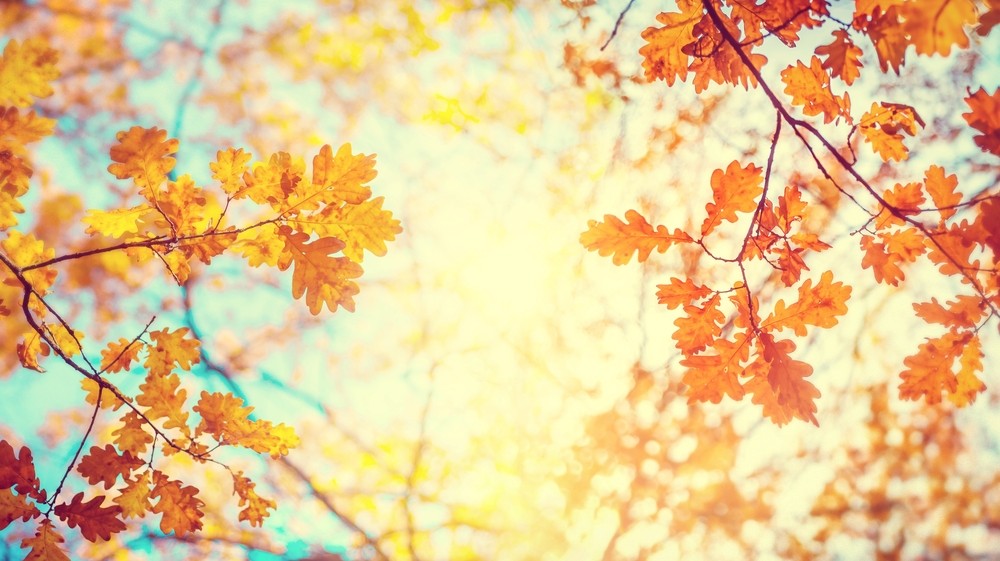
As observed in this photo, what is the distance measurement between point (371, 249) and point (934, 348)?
168cm

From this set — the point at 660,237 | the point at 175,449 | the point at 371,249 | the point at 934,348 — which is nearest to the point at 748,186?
the point at 660,237

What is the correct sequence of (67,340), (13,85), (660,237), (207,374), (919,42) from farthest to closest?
(207,374), (67,340), (660,237), (13,85), (919,42)

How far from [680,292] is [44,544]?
1981mm

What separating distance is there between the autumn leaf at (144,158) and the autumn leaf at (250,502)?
3.09ft

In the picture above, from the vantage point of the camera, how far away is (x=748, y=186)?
1.42 m

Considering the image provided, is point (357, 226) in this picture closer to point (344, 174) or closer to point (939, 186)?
point (344, 174)

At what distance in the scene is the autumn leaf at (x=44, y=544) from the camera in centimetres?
148

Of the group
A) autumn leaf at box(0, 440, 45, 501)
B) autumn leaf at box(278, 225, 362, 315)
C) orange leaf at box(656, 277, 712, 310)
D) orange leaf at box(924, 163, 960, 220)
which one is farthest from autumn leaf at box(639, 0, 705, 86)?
autumn leaf at box(0, 440, 45, 501)

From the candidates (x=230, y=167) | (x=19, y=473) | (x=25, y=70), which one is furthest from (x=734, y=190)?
(x=19, y=473)

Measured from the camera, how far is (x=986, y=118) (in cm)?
118

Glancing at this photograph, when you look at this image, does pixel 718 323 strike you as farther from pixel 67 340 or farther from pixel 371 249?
pixel 67 340

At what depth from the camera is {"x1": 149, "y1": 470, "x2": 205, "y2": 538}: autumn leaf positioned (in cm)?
159

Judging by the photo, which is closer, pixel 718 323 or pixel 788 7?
pixel 788 7

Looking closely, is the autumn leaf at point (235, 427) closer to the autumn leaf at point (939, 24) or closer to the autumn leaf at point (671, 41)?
the autumn leaf at point (671, 41)
